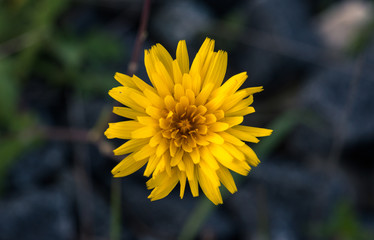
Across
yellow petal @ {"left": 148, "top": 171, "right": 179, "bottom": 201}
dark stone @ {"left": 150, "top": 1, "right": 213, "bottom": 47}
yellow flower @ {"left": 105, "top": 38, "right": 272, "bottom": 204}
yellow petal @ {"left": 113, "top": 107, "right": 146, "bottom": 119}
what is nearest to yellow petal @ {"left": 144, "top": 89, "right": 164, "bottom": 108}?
yellow flower @ {"left": 105, "top": 38, "right": 272, "bottom": 204}

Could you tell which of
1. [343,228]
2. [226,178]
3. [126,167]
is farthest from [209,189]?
[343,228]

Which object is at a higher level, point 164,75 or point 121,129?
point 164,75

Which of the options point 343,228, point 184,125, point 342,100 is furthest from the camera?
point 342,100

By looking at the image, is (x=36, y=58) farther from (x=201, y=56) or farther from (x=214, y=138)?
(x=214, y=138)

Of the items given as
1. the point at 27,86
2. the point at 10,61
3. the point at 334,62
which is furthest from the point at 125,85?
the point at 334,62

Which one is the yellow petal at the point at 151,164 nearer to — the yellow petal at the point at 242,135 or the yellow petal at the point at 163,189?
the yellow petal at the point at 163,189

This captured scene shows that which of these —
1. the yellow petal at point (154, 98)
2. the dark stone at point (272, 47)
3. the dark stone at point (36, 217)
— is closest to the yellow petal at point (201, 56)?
the yellow petal at point (154, 98)

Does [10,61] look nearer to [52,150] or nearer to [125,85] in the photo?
[52,150]

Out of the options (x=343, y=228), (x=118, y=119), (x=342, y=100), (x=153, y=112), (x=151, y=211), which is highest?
(x=118, y=119)
